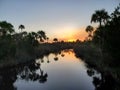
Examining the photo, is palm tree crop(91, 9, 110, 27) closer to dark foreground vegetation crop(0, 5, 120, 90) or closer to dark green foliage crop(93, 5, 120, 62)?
dark foreground vegetation crop(0, 5, 120, 90)

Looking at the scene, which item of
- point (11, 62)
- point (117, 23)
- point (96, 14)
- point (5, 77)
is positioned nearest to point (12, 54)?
point (11, 62)

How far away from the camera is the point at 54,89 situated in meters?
30.9

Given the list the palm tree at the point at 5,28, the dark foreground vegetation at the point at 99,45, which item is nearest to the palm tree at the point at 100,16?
the dark foreground vegetation at the point at 99,45

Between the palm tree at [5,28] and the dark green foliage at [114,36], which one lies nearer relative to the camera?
the dark green foliage at [114,36]

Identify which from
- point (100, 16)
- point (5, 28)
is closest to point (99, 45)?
point (100, 16)

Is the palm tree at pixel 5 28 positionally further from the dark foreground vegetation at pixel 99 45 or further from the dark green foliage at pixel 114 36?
the dark green foliage at pixel 114 36

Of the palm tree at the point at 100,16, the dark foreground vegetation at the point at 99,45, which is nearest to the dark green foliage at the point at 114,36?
the dark foreground vegetation at the point at 99,45

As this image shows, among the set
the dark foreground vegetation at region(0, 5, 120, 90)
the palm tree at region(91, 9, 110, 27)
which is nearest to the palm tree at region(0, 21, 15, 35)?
the dark foreground vegetation at region(0, 5, 120, 90)

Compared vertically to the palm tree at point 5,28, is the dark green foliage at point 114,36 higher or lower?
lower

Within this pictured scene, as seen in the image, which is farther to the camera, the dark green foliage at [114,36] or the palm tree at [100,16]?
the palm tree at [100,16]

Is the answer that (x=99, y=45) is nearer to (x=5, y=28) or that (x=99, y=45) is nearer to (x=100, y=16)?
(x=100, y=16)

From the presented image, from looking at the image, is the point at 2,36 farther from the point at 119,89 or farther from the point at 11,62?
the point at 119,89

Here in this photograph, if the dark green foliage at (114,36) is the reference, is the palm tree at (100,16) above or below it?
above

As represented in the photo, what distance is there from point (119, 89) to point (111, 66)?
8502 mm
